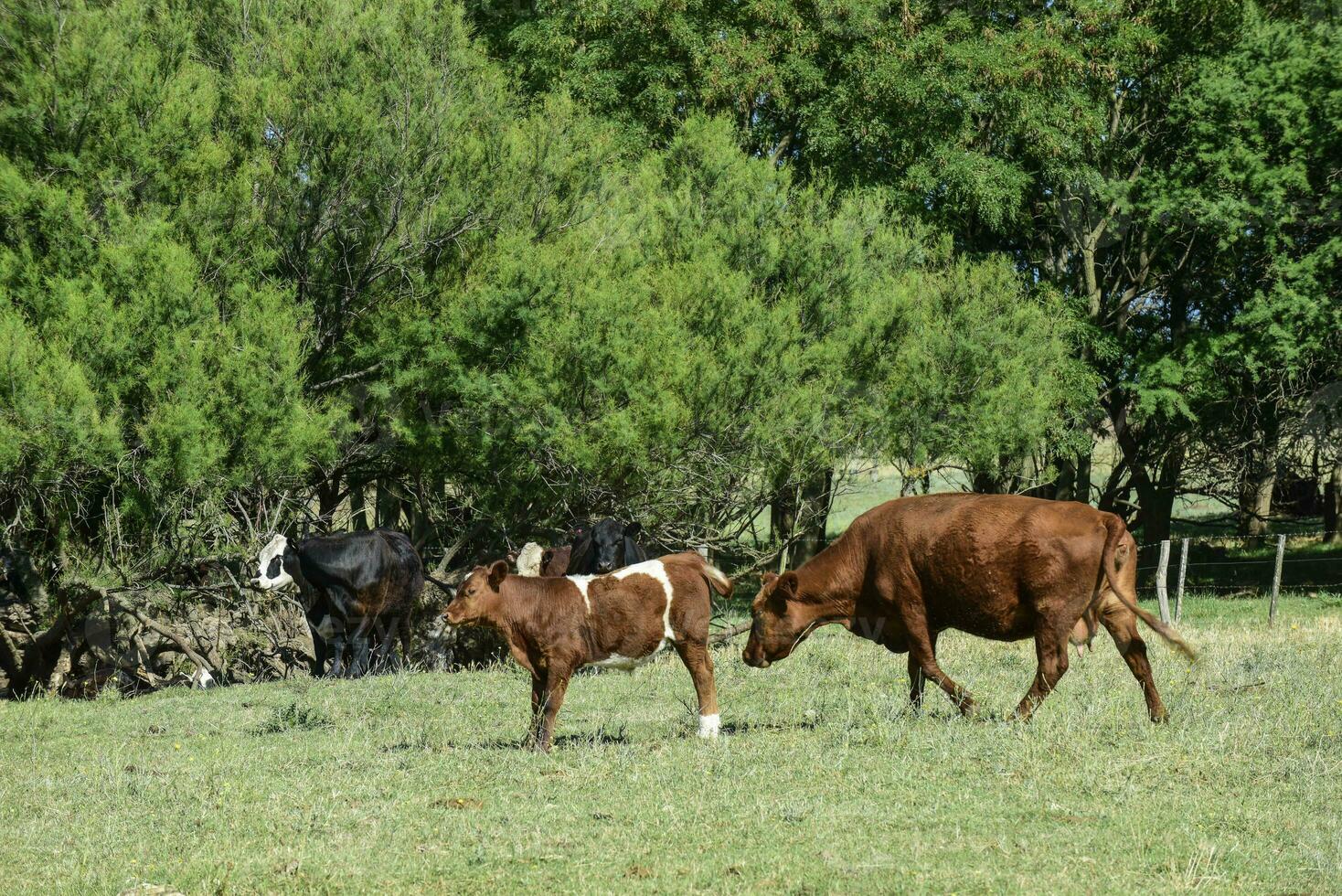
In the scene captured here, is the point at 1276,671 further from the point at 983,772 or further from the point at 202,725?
the point at 202,725

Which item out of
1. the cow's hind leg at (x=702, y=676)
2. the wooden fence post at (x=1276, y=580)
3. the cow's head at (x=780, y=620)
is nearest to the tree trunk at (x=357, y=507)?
the cow's head at (x=780, y=620)

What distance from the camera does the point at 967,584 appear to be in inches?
392

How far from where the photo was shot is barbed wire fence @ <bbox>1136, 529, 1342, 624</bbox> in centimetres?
2930

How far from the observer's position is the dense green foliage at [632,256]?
16.9 metres

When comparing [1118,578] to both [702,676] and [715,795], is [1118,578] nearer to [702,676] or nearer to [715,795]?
[702,676]

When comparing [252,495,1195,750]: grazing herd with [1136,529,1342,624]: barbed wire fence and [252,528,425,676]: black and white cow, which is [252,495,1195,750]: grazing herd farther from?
[1136,529,1342,624]: barbed wire fence

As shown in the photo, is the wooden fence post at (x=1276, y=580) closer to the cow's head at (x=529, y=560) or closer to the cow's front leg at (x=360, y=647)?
the cow's head at (x=529, y=560)

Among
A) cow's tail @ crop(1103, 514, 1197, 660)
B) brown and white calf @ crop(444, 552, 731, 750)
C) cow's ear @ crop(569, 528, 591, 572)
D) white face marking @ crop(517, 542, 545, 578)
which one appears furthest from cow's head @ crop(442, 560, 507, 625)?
white face marking @ crop(517, 542, 545, 578)

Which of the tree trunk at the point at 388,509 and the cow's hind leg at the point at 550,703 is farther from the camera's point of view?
the tree trunk at the point at 388,509

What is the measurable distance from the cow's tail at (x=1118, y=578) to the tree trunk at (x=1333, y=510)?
26.8 m

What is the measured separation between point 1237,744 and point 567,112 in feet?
49.1

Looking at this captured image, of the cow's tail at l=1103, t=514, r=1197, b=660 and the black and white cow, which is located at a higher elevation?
the cow's tail at l=1103, t=514, r=1197, b=660

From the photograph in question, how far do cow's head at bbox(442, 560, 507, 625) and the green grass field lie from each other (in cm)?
95

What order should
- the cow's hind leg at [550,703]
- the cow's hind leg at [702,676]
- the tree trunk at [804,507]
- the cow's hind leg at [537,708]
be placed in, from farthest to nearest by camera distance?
the tree trunk at [804,507]
the cow's hind leg at [702,676]
the cow's hind leg at [537,708]
the cow's hind leg at [550,703]
